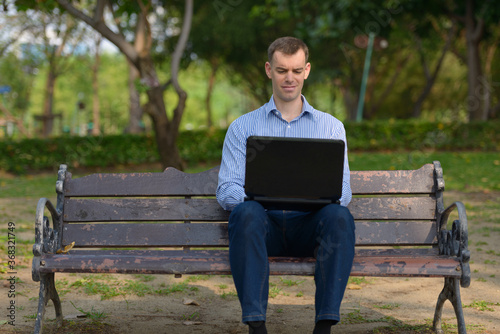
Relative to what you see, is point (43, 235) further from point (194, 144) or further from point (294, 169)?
point (194, 144)

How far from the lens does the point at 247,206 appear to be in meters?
3.27

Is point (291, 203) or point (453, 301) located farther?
point (453, 301)

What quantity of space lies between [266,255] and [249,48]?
24.2 m

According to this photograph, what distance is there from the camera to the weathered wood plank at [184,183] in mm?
3936

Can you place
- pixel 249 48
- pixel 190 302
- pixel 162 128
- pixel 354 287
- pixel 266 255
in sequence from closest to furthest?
pixel 266 255
pixel 190 302
pixel 354 287
pixel 162 128
pixel 249 48

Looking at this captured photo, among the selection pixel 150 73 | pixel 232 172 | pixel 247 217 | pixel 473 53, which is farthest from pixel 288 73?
pixel 473 53

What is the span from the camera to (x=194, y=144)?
1766cm

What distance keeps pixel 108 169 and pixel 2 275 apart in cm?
1196

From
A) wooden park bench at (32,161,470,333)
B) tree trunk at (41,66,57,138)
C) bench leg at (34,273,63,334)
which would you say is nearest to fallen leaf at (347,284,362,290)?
wooden park bench at (32,161,470,333)

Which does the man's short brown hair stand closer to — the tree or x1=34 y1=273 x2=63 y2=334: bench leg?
x1=34 y1=273 x2=63 y2=334: bench leg

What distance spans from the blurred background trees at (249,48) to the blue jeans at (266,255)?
23.1 ft

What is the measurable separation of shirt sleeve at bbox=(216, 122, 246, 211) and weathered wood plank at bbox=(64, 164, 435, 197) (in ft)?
1.21

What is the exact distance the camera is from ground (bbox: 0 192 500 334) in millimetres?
3930

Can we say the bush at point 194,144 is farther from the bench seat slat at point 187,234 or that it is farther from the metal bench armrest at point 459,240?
the metal bench armrest at point 459,240
